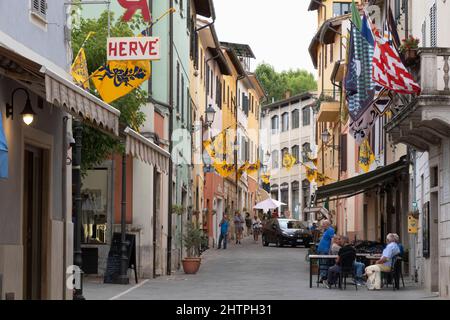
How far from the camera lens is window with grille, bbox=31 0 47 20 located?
1627cm

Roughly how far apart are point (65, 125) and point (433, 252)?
33.5 ft

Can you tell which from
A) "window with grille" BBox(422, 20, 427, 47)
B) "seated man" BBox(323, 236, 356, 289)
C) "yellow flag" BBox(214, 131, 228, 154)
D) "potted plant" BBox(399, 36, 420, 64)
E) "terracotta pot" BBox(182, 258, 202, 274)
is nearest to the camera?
"potted plant" BBox(399, 36, 420, 64)

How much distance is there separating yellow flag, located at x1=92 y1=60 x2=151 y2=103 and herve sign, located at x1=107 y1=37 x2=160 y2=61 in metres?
1.09

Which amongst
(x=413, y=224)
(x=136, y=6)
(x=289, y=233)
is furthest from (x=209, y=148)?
(x=136, y=6)

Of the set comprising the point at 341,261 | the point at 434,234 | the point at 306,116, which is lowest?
the point at 341,261

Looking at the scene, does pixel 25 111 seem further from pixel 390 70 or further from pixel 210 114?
pixel 210 114

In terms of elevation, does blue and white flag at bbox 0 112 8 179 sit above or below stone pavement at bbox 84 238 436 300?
above

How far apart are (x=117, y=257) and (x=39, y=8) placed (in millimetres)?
10410

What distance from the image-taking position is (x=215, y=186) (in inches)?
2224

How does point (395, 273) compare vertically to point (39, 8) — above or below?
below

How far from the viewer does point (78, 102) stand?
539 inches

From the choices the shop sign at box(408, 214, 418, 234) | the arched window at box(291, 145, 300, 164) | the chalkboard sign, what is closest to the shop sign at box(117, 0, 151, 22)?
the chalkboard sign

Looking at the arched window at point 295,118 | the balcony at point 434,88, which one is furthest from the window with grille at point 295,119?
the balcony at point 434,88

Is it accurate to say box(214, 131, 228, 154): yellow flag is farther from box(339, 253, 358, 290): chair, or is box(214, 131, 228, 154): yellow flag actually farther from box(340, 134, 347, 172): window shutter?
box(339, 253, 358, 290): chair
